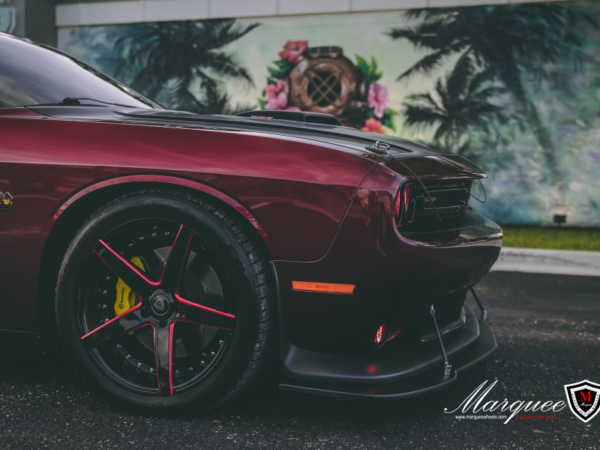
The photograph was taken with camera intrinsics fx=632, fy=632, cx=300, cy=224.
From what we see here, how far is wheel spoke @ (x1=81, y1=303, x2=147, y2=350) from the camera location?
7.16 feet

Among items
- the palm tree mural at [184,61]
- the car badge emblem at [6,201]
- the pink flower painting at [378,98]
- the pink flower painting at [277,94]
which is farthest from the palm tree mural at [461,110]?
the car badge emblem at [6,201]

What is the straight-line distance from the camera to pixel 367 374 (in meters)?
2.07

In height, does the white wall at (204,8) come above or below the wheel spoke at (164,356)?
above

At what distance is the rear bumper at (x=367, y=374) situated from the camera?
2.05 meters

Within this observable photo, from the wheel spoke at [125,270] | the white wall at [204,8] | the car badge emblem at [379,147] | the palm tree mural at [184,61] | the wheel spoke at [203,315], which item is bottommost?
the wheel spoke at [203,315]

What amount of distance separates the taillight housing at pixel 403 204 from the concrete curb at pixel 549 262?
13.2 ft

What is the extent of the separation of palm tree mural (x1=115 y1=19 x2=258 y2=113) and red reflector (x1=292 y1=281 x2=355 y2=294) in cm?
832

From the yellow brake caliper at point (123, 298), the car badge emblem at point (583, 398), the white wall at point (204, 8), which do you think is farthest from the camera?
the white wall at point (204, 8)

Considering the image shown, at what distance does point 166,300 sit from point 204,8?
8741mm

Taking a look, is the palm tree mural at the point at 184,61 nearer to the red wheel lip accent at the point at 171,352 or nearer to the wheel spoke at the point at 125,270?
the wheel spoke at the point at 125,270

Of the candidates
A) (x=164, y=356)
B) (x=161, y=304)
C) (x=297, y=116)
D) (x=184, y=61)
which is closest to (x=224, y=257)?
(x=161, y=304)

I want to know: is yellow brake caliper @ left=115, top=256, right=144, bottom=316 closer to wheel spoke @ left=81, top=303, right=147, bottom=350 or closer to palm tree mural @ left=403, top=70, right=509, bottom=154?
wheel spoke @ left=81, top=303, right=147, bottom=350

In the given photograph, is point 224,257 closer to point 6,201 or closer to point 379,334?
point 379,334
